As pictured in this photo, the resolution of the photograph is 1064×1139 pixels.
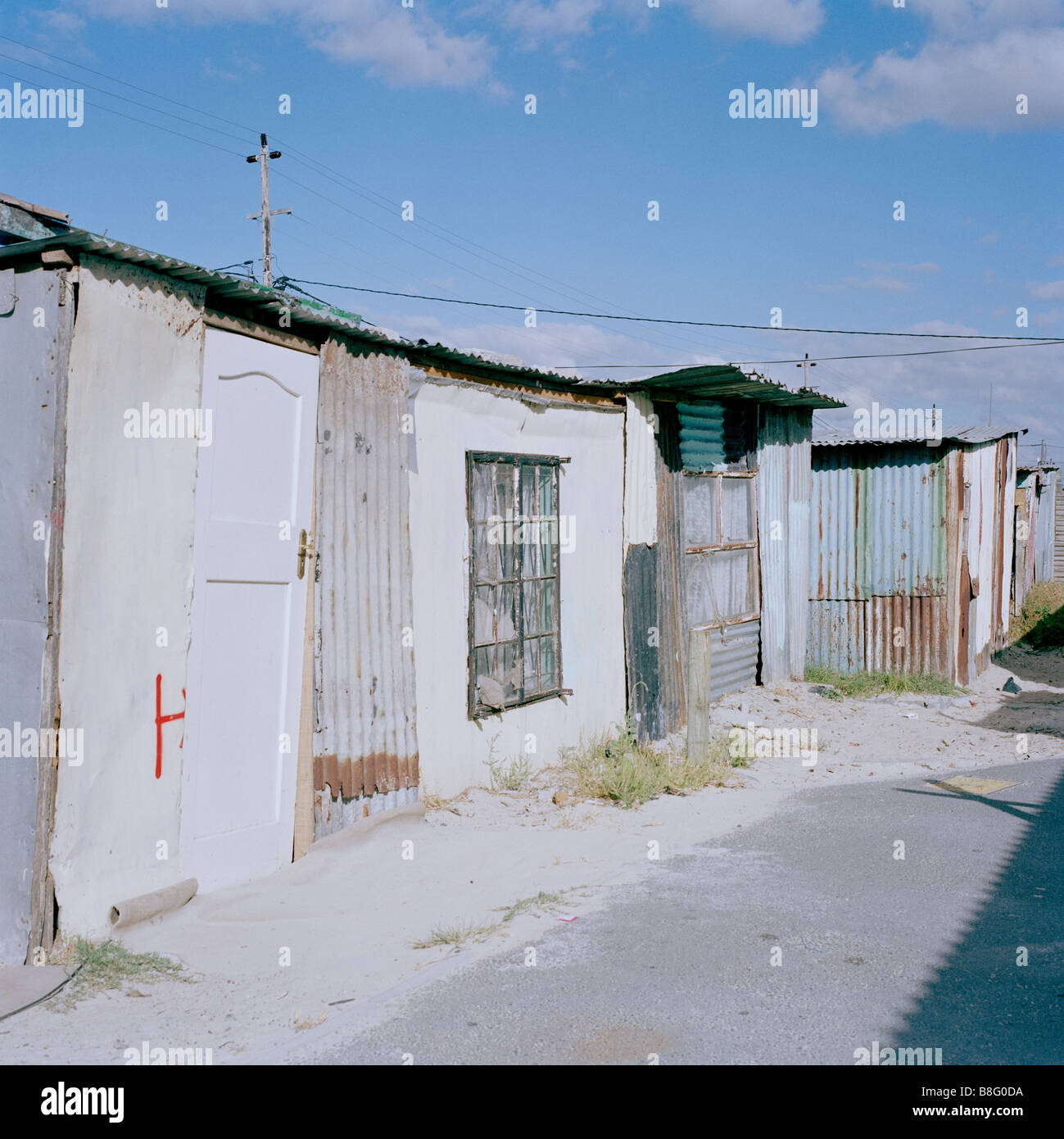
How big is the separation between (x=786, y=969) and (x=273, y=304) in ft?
13.2

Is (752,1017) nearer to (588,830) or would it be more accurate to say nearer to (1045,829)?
(588,830)

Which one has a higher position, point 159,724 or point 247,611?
point 247,611

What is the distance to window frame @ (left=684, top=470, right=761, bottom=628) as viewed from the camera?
10508mm

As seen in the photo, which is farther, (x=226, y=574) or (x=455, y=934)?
(x=226, y=574)

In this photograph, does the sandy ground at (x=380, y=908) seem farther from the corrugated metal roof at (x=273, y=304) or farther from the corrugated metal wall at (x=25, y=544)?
the corrugated metal roof at (x=273, y=304)

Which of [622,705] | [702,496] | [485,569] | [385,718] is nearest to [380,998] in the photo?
[385,718]

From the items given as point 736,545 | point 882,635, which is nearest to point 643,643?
point 736,545

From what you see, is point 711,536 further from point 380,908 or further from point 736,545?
point 380,908

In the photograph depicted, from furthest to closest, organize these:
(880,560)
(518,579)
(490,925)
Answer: (880,560) < (518,579) < (490,925)

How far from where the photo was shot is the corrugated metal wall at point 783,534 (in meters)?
11.8

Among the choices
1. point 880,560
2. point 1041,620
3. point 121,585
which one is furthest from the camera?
point 1041,620

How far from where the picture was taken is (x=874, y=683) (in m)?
12.0

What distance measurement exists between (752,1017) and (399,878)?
233 cm
